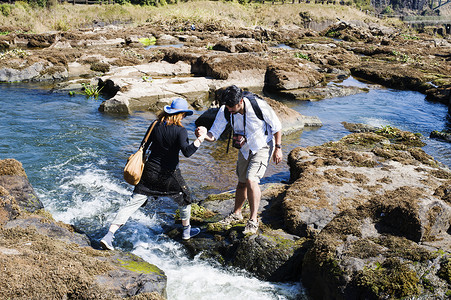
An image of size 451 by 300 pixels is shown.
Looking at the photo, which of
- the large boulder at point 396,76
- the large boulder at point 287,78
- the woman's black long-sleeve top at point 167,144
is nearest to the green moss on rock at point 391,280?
the woman's black long-sleeve top at point 167,144

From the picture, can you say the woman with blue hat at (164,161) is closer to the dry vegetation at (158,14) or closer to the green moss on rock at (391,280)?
the green moss on rock at (391,280)

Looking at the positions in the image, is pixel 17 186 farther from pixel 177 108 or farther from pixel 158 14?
pixel 158 14

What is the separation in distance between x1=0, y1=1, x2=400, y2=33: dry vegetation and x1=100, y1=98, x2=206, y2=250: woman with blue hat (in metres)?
39.2

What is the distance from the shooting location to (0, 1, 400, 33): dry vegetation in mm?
43062

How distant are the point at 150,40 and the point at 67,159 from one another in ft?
98.0

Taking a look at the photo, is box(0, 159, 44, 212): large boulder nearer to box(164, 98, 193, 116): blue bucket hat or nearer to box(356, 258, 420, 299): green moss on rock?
box(164, 98, 193, 116): blue bucket hat

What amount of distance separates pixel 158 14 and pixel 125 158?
4993 cm

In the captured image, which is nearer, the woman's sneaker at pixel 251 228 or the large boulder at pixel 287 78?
the woman's sneaker at pixel 251 228

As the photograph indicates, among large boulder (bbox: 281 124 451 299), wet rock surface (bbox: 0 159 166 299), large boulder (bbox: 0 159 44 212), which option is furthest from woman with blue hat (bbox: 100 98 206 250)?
large boulder (bbox: 281 124 451 299)

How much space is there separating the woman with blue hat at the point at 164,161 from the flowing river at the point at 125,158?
0.84 meters

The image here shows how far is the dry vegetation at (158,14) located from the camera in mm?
43062

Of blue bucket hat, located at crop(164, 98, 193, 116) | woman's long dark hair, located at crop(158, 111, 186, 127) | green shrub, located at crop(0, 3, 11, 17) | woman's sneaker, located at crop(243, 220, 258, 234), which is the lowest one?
woman's sneaker, located at crop(243, 220, 258, 234)

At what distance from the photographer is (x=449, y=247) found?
5.01m

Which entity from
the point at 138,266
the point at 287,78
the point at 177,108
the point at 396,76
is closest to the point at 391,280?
the point at 138,266
